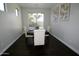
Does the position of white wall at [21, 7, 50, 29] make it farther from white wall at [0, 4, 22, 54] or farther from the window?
white wall at [0, 4, 22, 54]

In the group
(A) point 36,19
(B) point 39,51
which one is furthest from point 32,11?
(B) point 39,51

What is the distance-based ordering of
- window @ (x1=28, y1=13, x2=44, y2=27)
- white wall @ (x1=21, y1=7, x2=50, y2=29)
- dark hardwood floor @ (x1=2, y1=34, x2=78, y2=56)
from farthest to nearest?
window @ (x1=28, y1=13, x2=44, y2=27), white wall @ (x1=21, y1=7, x2=50, y2=29), dark hardwood floor @ (x1=2, y1=34, x2=78, y2=56)

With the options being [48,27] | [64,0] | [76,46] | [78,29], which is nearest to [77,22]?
[78,29]

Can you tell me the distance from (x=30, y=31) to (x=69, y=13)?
3225 millimetres

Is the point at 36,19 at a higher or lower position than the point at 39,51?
higher

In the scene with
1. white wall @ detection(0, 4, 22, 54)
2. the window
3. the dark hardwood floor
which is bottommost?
the dark hardwood floor

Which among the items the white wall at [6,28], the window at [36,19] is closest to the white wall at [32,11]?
the window at [36,19]

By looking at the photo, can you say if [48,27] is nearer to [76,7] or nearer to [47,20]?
[47,20]

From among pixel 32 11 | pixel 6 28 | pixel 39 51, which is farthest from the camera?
pixel 32 11

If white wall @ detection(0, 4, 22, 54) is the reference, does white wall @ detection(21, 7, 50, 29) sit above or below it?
above

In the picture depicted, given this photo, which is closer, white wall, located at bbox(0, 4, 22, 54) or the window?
white wall, located at bbox(0, 4, 22, 54)

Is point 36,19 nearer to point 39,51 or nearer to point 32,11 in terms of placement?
point 32,11

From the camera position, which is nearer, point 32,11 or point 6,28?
point 6,28

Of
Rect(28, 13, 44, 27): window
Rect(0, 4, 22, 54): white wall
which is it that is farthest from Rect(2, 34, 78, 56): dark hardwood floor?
Rect(28, 13, 44, 27): window
